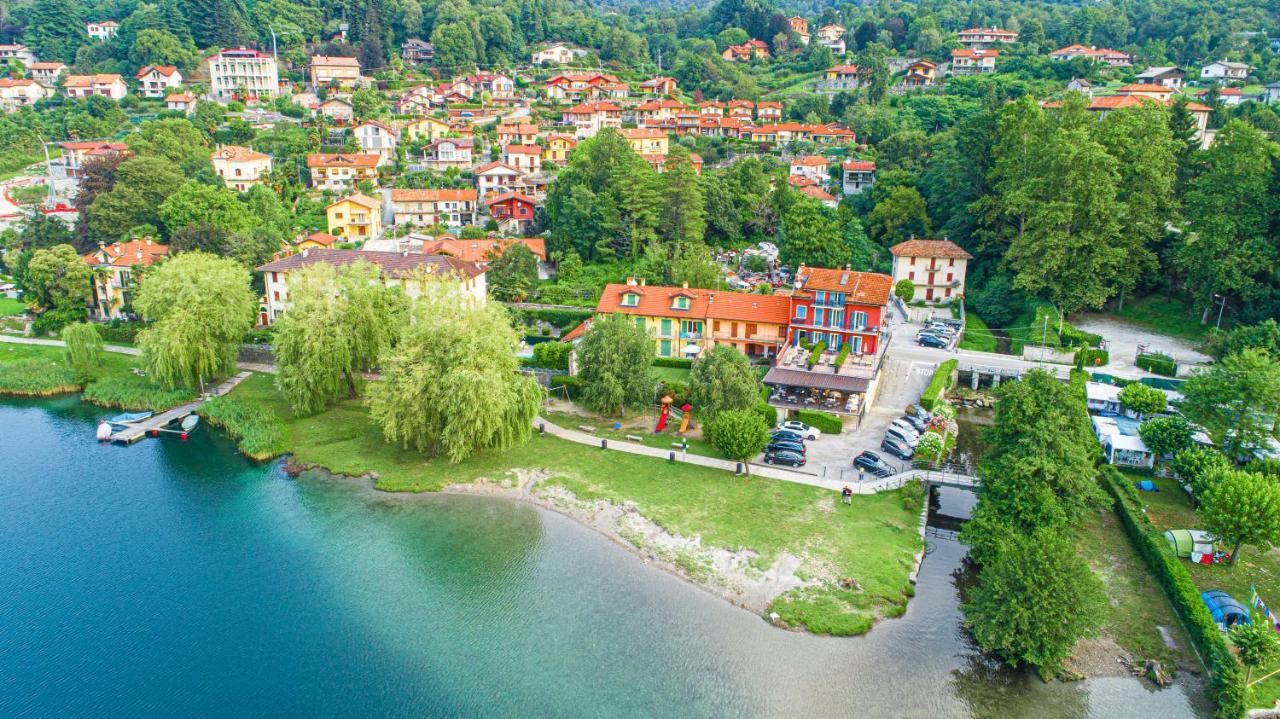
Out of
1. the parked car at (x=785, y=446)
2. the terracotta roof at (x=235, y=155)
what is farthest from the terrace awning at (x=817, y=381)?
the terracotta roof at (x=235, y=155)

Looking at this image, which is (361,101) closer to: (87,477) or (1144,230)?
(87,477)

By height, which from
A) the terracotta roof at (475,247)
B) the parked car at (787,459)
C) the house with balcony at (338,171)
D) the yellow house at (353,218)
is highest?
the house with balcony at (338,171)

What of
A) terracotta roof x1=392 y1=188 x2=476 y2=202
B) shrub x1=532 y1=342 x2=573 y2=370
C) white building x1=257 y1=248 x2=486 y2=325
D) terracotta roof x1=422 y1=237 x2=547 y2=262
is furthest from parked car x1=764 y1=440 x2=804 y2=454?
terracotta roof x1=392 y1=188 x2=476 y2=202

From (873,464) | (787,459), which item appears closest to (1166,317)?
(873,464)

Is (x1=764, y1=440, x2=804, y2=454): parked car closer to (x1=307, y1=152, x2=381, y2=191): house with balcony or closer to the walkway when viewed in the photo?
the walkway

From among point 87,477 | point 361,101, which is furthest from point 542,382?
point 361,101

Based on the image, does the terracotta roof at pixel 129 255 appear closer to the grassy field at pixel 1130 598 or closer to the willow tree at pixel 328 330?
the willow tree at pixel 328 330
